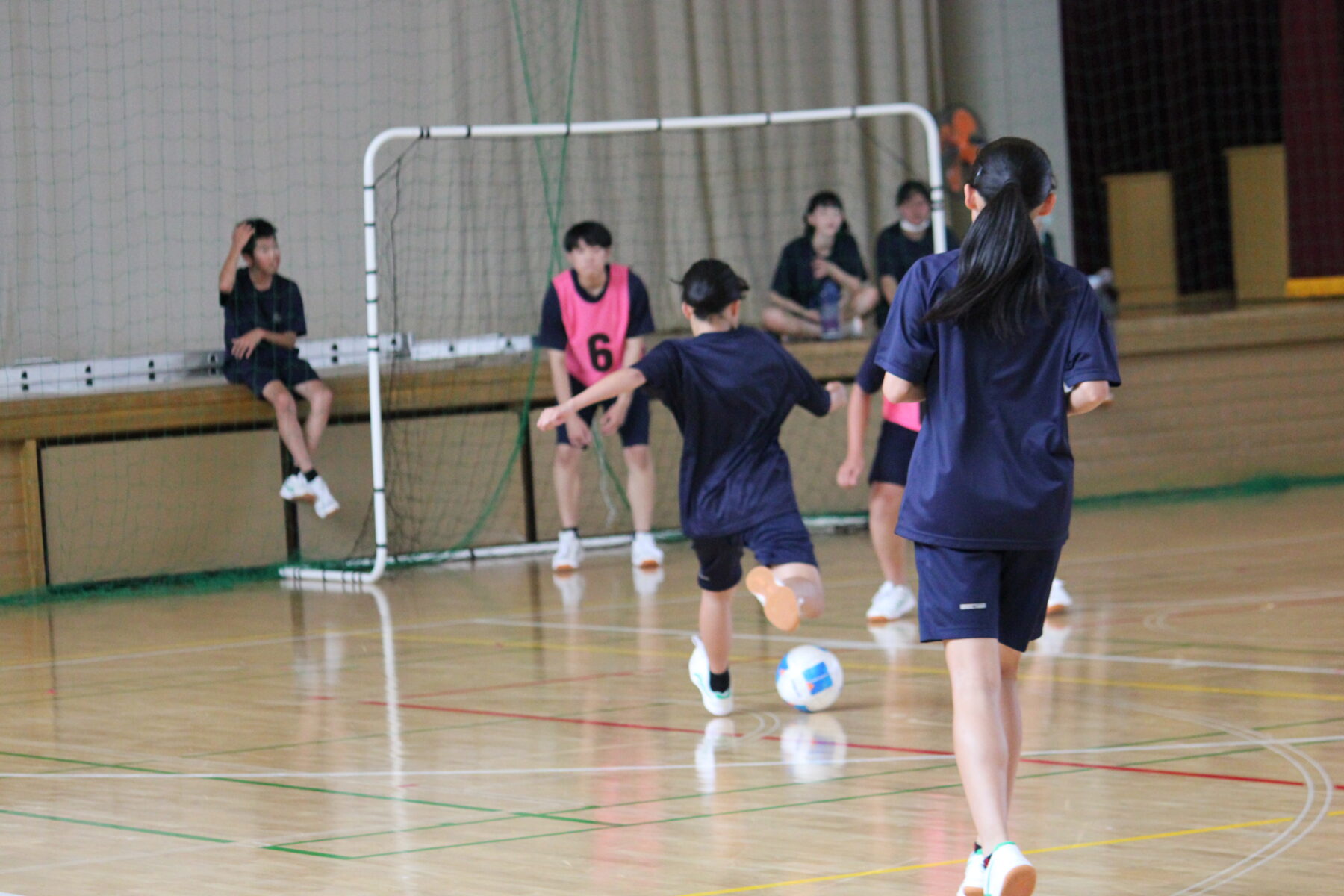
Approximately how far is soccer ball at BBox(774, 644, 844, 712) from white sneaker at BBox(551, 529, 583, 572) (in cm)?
389

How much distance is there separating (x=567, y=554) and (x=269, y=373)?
1659mm

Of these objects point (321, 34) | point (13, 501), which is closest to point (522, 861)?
point (13, 501)

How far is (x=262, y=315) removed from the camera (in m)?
9.52

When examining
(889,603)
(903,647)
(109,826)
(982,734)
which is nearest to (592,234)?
A: (889,603)

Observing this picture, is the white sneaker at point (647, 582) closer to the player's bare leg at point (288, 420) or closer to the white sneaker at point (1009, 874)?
the player's bare leg at point (288, 420)

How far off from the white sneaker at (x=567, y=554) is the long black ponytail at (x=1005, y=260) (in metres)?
6.12

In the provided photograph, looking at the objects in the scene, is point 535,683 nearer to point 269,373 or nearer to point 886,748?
point 886,748

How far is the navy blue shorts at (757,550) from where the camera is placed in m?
5.39

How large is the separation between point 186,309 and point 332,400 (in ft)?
4.43

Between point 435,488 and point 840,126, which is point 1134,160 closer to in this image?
point 840,126

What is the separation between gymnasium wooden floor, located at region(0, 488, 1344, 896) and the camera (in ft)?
12.4

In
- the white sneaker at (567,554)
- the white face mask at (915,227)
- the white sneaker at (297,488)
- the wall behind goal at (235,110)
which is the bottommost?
the white sneaker at (567,554)

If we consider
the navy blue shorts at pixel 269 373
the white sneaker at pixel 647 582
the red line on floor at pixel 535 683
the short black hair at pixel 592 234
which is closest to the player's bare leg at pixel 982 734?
the red line on floor at pixel 535 683

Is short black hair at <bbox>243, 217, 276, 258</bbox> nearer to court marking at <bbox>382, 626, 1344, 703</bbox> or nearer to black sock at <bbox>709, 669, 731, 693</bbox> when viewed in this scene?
court marking at <bbox>382, 626, 1344, 703</bbox>
